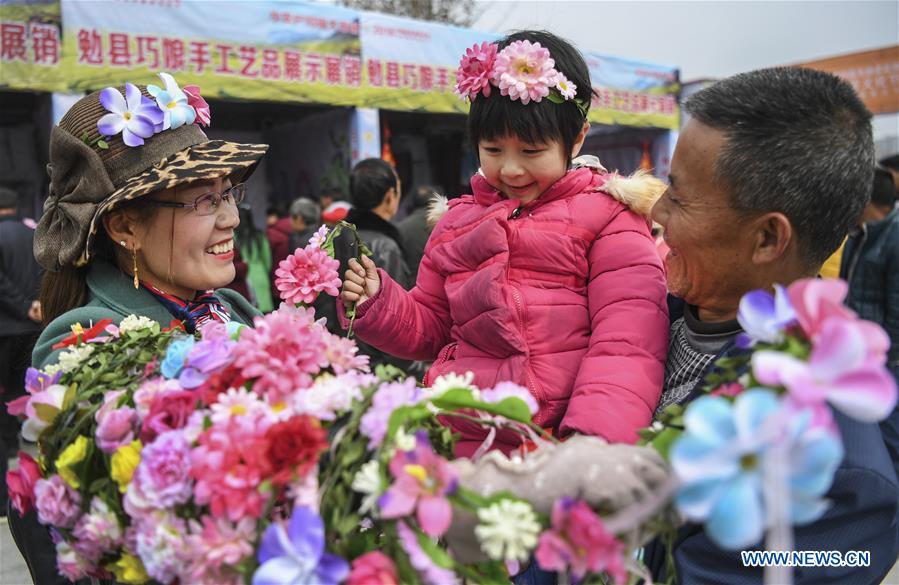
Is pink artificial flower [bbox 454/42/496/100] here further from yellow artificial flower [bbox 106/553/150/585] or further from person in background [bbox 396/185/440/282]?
person in background [bbox 396/185/440/282]

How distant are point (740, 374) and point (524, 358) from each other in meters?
0.75

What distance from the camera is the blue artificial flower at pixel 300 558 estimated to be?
953 mm

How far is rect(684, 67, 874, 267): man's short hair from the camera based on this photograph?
4.29 feet

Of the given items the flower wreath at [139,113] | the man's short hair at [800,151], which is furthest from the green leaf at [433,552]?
the flower wreath at [139,113]

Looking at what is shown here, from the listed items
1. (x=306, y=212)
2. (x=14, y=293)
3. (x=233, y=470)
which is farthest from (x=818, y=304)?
(x=306, y=212)

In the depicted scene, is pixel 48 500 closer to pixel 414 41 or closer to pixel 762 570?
pixel 762 570

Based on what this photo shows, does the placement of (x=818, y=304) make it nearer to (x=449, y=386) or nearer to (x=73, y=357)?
(x=449, y=386)

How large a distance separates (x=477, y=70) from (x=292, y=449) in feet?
4.20

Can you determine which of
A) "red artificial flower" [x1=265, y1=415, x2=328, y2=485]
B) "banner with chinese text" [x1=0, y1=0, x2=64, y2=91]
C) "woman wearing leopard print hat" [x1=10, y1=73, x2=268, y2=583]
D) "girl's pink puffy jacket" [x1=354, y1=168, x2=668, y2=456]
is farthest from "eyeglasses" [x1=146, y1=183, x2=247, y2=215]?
"banner with chinese text" [x1=0, y1=0, x2=64, y2=91]

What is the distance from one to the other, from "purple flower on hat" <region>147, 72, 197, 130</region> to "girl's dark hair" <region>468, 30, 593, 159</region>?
74 cm

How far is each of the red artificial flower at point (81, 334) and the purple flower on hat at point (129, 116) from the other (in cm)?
46

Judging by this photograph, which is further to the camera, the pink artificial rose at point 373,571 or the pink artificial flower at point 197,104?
the pink artificial flower at point 197,104

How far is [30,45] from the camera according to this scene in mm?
5844

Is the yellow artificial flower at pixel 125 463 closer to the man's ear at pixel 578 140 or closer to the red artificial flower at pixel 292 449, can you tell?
the red artificial flower at pixel 292 449
